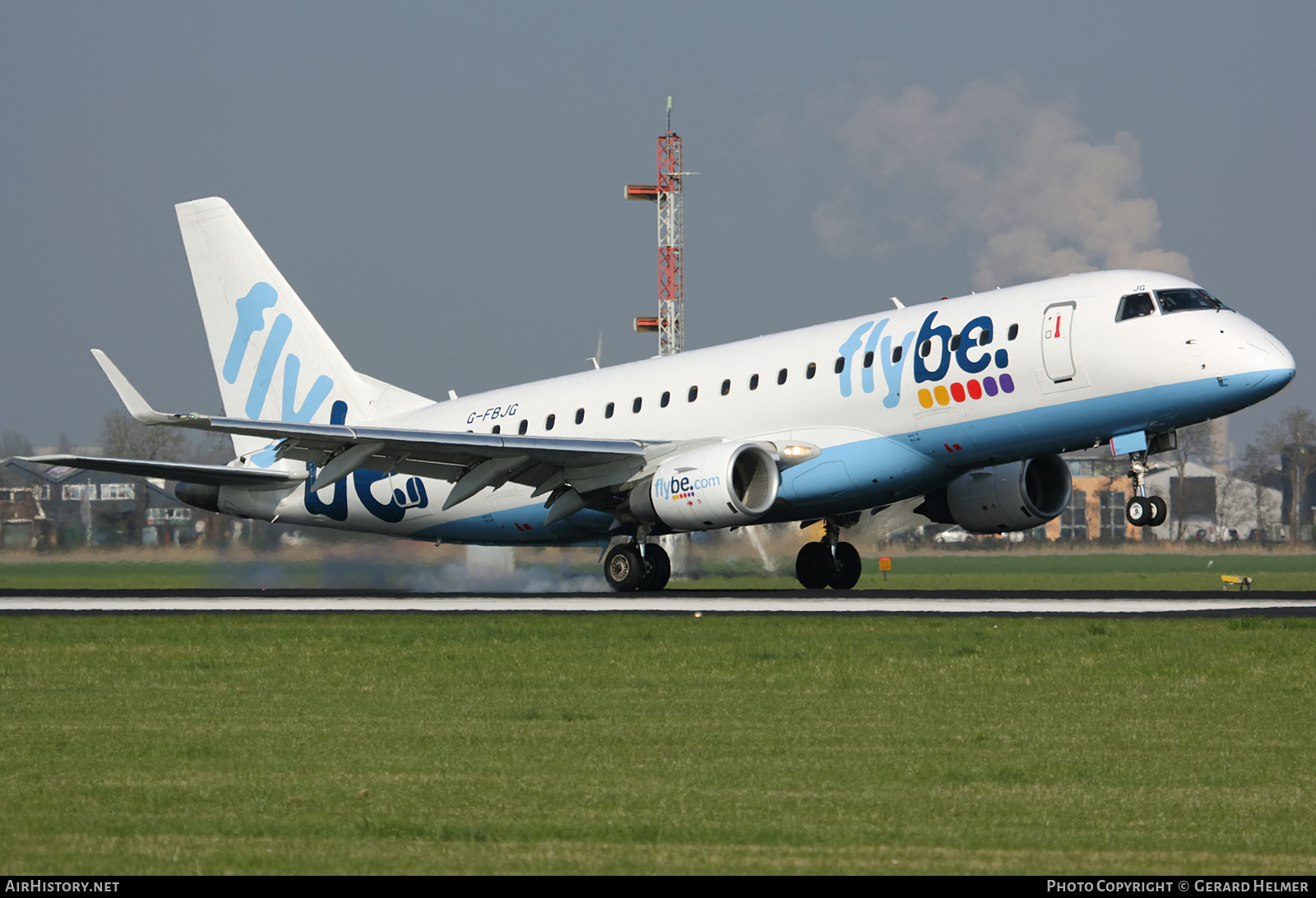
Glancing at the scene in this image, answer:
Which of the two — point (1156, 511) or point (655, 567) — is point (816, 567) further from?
point (1156, 511)

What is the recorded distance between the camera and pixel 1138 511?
24.9m

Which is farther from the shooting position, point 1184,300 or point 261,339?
point 261,339

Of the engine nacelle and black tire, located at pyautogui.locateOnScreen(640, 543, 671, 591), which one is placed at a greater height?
the engine nacelle

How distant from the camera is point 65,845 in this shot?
310 inches

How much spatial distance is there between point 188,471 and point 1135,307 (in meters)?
18.8

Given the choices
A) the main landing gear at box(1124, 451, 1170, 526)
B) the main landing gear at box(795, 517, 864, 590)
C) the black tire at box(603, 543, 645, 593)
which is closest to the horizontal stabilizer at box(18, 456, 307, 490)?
the black tire at box(603, 543, 645, 593)

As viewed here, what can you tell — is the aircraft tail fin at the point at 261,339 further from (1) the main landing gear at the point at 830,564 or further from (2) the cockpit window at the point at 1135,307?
(2) the cockpit window at the point at 1135,307

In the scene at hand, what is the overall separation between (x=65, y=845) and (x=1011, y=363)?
19.9 meters

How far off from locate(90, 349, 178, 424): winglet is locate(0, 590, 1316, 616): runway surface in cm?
318

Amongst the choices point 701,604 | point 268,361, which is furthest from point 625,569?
point 268,361

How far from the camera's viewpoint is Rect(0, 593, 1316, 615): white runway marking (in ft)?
76.4

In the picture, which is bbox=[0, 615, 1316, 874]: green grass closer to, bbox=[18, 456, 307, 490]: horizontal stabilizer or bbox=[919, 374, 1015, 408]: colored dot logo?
bbox=[919, 374, 1015, 408]: colored dot logo

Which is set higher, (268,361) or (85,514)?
(268,361)

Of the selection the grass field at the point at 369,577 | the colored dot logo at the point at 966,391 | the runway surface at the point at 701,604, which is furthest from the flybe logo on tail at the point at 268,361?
the colored dot logo at the point at 966,391
